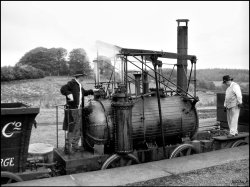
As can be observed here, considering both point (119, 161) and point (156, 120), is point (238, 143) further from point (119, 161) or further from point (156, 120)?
point (119, 161)

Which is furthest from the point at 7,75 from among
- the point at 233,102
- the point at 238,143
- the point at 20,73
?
the point at 238,143

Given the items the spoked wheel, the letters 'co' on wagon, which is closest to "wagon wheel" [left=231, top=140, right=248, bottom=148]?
the spoked wheel

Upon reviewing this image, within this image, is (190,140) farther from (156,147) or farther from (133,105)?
(133,105)

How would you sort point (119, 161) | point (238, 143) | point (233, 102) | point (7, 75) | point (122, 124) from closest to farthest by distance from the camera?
point (122, 124), point (119, 161), point (233, 102), point (238, 143), point (7, 75)

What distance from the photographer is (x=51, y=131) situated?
11844mm

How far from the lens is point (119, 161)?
6777mm

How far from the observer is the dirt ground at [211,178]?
17.1 ft

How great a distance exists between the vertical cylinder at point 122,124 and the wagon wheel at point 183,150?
1.39 m

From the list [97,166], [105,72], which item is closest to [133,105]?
[97,166]

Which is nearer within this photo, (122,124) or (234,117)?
(122,124)

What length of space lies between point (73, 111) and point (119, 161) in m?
1.53

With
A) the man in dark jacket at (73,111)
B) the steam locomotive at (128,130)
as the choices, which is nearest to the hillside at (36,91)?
the steam locomotive at (128,130)

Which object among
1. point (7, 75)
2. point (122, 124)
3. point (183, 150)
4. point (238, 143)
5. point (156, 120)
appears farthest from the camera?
point (7, 75)

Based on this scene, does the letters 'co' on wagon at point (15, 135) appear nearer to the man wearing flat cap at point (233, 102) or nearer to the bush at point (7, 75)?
the man wearing flat cap at point (233, 102)
